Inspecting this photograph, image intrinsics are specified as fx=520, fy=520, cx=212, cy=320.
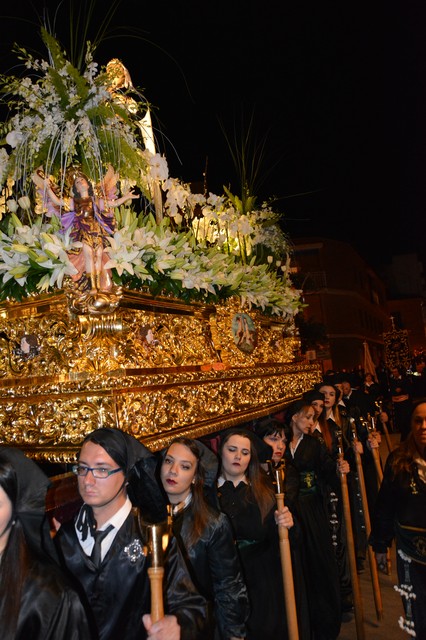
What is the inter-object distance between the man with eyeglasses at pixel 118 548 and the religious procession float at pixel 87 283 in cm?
45

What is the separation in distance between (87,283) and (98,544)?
1.31 metres

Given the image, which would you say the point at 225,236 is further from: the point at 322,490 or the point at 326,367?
the point at 326,367

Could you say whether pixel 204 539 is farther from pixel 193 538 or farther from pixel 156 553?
pixel 156 553

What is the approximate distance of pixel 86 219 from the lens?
2873mm

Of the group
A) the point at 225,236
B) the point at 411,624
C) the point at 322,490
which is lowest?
the point at 411,624

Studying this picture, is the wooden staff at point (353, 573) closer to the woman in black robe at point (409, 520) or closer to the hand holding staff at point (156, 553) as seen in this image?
the woman in black robe at point (409, 520)

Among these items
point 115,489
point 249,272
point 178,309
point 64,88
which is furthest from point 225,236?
point 115,489

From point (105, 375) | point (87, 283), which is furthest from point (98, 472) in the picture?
point (87, 283)

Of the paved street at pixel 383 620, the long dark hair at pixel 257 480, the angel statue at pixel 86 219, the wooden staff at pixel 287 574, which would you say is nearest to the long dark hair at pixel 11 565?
the angel statue at pixel 86 219

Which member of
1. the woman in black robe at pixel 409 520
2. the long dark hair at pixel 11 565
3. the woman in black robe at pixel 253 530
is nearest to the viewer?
the long dark hair at pixel 11 565

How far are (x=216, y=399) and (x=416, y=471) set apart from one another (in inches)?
57.3

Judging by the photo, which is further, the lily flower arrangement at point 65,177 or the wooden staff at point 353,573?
the wooden staff at point 353,573

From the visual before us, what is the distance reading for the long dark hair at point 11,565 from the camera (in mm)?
1558

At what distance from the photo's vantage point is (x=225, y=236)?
191 inches
